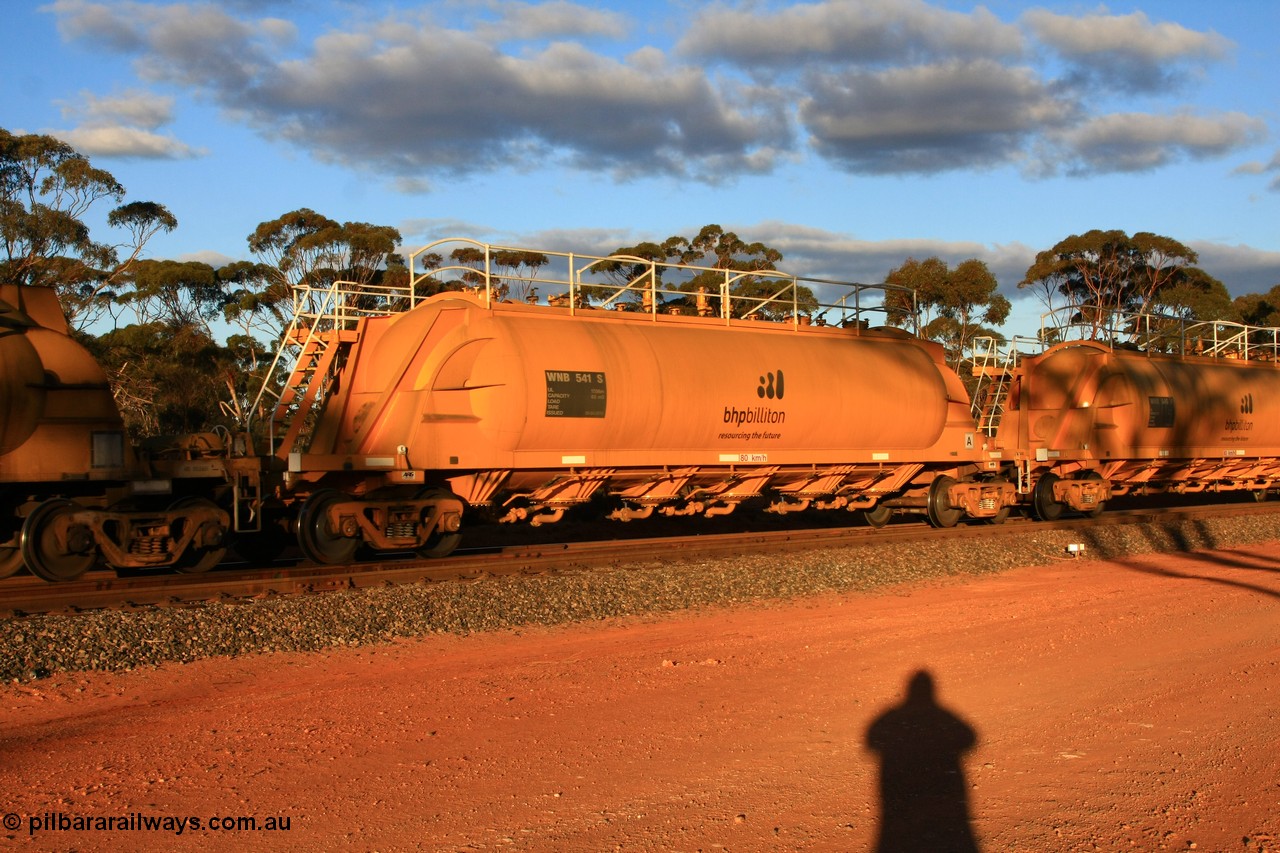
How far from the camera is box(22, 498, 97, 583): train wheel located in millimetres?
11445

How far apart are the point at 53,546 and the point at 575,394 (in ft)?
20.5

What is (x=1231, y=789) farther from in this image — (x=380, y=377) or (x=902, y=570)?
(x=380, y=377)

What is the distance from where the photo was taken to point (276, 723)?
7.24 metres

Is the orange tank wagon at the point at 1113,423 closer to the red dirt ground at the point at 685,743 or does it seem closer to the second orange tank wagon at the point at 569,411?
the second orange tank wagon at the point at 569,411

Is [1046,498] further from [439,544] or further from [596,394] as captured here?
[439,544]

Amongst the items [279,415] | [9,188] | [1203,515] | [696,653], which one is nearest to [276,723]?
[696,653]

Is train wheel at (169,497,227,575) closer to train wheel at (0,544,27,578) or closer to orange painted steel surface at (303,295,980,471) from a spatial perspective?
orange painted steel surface at (303,295,980,471)

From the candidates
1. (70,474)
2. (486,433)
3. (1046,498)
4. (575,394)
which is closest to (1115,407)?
(1046,498)

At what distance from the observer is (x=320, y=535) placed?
→ 43.6 feet

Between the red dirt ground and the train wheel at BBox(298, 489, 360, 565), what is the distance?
142 inches

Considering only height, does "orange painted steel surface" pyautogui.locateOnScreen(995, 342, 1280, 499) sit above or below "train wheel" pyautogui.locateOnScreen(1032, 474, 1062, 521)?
above

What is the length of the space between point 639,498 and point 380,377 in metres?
4.24

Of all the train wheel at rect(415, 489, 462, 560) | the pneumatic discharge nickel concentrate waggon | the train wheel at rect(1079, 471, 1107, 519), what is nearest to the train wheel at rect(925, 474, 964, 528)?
the pneumatic discharge nickel concentrate waggon

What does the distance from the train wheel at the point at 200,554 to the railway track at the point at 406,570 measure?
288mm
